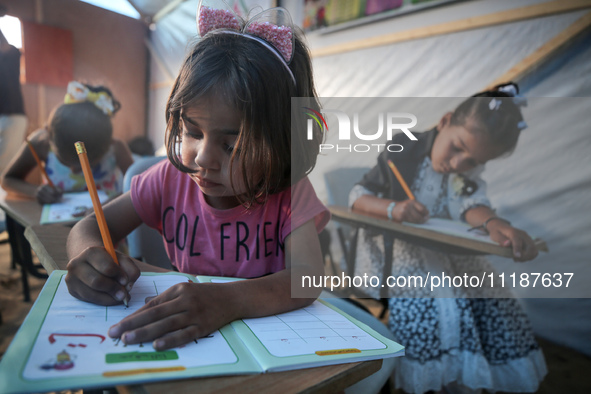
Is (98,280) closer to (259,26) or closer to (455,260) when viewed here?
(259,26)

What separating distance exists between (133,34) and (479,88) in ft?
14.9

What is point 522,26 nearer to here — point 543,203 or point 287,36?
point 543,203

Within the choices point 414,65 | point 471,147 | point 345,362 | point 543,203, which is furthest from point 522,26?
point 345,362

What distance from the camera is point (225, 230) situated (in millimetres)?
796

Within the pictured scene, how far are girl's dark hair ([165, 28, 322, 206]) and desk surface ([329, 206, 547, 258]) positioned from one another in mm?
579

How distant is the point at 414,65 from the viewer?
1800 mm

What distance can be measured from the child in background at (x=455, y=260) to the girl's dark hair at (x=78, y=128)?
3.77 ft

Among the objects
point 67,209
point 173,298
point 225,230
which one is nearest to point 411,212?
point 225,230

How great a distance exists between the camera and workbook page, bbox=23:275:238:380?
297 millimetres

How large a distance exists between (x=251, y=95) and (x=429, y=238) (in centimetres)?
77

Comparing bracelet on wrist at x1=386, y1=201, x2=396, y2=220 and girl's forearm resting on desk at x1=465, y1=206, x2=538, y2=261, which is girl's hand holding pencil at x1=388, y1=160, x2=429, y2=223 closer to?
bracelet on wrist at x1=386, y1=201, x2=396, y2=220

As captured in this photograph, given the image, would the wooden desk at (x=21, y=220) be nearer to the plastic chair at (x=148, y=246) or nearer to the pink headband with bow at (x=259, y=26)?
the plastic chair at (x=148, y=246)

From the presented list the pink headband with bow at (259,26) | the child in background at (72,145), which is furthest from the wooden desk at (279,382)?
the child in background at (72,145)

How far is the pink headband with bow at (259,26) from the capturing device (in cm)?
68
